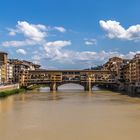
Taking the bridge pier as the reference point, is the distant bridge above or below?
above

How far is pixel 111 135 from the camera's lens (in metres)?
21.5

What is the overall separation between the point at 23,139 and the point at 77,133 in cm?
327

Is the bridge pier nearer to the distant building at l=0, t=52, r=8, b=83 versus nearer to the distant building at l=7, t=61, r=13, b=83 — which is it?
the distant building at l=0, t=52, r=8, b=83

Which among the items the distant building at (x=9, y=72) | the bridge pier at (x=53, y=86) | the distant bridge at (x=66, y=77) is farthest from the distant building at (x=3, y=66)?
the bridge pier at (x=53, y=86)

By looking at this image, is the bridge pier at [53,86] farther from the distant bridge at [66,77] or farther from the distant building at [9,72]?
the distant building at [9,72]

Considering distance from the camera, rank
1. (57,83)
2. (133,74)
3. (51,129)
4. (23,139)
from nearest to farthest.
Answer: (23,139) < (51,129) < (133,74) < (57,83)

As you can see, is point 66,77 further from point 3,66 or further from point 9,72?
point 3,66

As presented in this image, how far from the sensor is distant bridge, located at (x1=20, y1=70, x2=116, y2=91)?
280ft

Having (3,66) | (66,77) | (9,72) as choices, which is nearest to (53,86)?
(66,77)

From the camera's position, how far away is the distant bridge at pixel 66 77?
3359 inches

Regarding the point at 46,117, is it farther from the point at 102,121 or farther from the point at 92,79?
the point at 92,79

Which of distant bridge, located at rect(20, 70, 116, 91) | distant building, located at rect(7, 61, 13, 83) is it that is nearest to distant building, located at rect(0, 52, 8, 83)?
distant bridge, located at rect(20, 70, 116, 91)

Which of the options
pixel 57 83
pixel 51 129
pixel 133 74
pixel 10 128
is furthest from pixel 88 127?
pixel 57 83

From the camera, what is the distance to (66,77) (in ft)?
310
